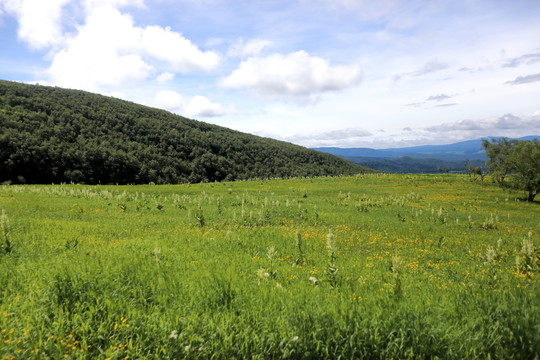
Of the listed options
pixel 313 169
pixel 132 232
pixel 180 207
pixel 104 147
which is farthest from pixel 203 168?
pixel 132 232

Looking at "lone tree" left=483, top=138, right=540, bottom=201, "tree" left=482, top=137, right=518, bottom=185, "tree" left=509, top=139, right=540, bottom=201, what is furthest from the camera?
"tree" left=482, top=137, right=518, bottom=185

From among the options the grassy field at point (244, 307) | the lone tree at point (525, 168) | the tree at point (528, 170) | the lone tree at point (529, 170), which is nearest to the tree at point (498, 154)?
the lone tree at point (525, 168)

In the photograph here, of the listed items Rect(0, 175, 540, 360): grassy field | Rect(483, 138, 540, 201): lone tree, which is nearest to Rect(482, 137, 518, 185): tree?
Rect(483, 138, 540, 201): lone tree

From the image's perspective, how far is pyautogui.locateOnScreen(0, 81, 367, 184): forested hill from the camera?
8850cm

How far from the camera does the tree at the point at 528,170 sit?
38375mm

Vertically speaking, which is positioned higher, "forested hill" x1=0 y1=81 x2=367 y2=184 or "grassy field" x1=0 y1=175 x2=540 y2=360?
"forested hill" x1=0 y1=81 x2=367 y2=184

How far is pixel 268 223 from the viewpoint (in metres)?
18.1

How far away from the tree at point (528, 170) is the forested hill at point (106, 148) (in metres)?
111

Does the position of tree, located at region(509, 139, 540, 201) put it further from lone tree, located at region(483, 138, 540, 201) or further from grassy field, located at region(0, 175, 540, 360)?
grassy field, located at region(0, 175, 540, 360)

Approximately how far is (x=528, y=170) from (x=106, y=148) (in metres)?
124

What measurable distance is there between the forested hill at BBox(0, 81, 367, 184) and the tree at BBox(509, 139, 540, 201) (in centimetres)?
11149

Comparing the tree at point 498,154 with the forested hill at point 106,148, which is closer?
the tree at point 498,154

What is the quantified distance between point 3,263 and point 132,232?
6.31m

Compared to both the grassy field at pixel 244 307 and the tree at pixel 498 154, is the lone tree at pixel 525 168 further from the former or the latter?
the grassy field at pixel 244 307
